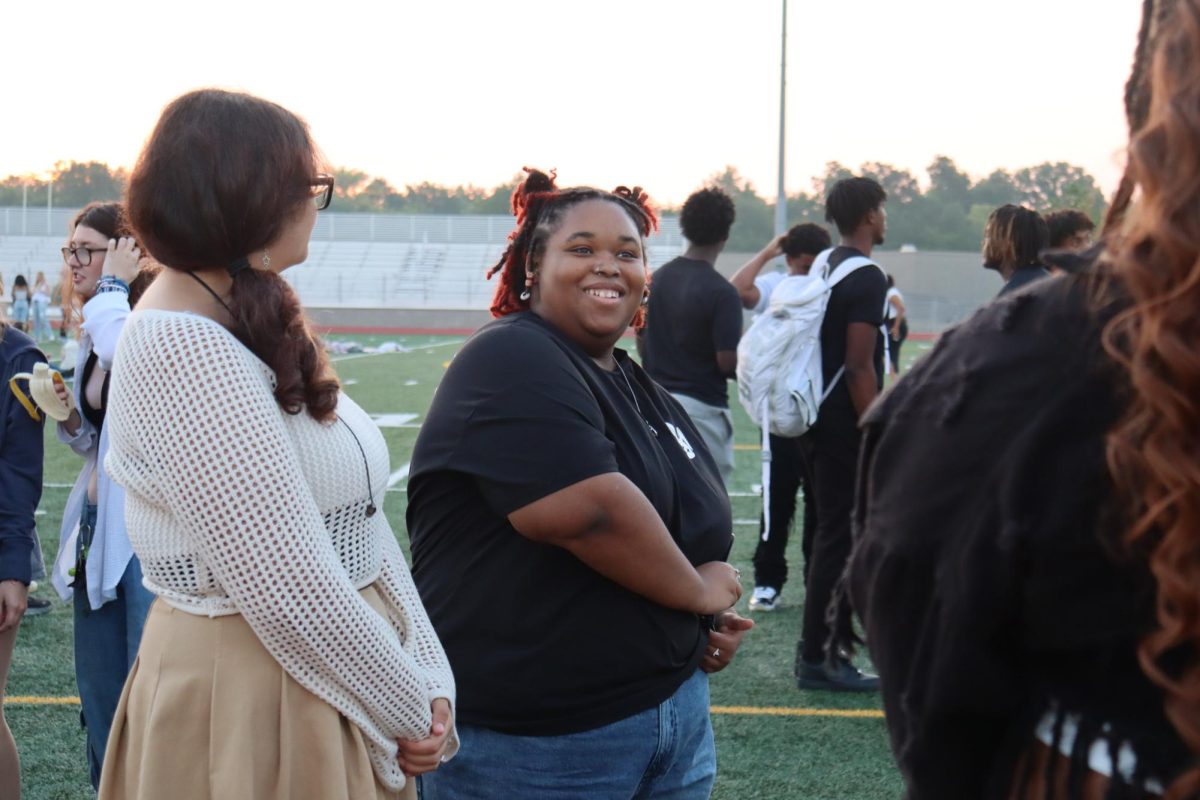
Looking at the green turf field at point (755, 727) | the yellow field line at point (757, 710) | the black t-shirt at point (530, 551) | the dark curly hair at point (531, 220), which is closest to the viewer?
the black t-shirt at point (530, 551)

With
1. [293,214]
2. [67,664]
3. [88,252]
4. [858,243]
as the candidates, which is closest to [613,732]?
[293,214]

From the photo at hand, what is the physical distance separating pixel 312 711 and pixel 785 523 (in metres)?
4.92

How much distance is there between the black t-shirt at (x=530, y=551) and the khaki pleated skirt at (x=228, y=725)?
0.42m

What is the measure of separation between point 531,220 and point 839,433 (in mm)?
3076

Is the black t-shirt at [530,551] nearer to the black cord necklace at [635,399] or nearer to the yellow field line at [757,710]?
the black cord necklace at [635,399]

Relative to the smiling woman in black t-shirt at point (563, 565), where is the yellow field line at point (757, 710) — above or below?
below

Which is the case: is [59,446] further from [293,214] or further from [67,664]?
[293,214]

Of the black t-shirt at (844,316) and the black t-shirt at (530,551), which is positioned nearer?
the black t-shirt at (530,551)

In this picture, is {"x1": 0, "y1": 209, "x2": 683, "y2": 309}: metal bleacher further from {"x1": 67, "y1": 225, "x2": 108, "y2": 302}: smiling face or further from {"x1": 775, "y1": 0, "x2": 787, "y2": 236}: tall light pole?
{"x1": 67, "y1": 225, "x2": 108, "y2": 302}: smiling face

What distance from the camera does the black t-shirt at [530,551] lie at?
225cm

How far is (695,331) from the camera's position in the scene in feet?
20.6

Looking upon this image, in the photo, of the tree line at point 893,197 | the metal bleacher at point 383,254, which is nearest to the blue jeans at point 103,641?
the metal bleacher at point 383,254

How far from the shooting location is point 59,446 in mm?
12875

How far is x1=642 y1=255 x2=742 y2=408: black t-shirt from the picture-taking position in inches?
246
